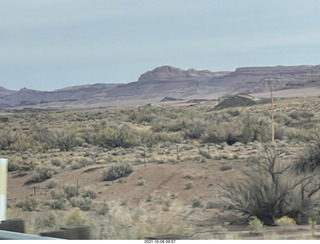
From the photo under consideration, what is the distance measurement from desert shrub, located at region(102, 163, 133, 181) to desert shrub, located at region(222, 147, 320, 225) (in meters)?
10.1

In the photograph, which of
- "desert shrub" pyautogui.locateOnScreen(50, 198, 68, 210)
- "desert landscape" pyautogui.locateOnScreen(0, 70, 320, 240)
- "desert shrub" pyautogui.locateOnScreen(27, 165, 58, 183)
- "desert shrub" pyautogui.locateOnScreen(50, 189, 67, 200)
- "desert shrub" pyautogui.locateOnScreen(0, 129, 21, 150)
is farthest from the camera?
"desert shrub" pyautogui.locateOnScreen(0, 129, 21, 150)

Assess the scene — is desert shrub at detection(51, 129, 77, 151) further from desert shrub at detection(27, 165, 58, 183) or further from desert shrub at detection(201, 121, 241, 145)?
desert shrub at detection(27, 165, 58, 183)

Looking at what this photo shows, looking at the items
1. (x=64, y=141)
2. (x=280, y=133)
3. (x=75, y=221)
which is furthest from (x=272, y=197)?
(x=64, y=141)

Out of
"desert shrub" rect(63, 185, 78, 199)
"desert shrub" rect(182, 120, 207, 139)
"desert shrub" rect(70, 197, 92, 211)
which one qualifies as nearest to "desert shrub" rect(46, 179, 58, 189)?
"desert shrub" rect(63, 185, 78, 199)

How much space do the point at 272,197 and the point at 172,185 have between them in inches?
333

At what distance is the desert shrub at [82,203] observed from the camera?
19453 mm

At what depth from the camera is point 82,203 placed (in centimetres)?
2019

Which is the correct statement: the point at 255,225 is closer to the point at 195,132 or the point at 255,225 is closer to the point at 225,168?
the point at 225,168

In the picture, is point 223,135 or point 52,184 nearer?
point 52,184

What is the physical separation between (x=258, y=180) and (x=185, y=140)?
2806 centimetres

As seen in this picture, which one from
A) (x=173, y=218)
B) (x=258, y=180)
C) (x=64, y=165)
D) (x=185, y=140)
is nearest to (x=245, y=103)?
(x=185, y=140)

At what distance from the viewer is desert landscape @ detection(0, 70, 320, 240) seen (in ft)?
33.3

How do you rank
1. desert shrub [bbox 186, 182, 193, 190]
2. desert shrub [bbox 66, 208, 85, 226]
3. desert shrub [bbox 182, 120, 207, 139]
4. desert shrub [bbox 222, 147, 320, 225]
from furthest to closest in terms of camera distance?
desert shrub [bbox 182, 120, 207, 139], desert shrub [bbox 186, 182, 193, 190], desert shrub [bbox 222, 147, 320, 225], desert shrub [bbox 66, 208, 85, 226]

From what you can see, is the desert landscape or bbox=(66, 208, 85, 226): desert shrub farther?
the desert landscape
